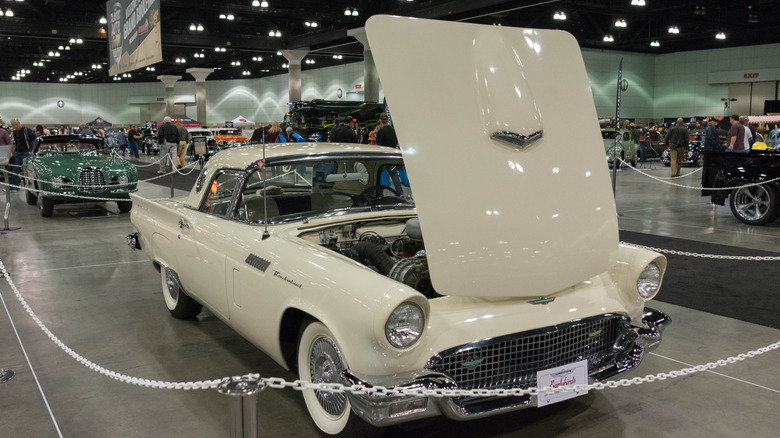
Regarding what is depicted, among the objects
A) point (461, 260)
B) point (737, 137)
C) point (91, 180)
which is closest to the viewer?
point (461, 260)

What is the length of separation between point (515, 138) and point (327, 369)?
156 cm

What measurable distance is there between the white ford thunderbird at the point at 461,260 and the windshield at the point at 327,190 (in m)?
0.16

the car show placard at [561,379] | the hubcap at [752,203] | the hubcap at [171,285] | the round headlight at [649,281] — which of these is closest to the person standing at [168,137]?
the hubcap at [171,285]

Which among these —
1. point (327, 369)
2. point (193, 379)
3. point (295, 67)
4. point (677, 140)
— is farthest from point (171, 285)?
point (295, 67)

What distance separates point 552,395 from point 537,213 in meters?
0.94

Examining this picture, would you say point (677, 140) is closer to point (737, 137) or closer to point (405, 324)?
point (737, 137)

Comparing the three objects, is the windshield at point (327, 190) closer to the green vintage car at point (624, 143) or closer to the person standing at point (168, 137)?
the person standing at point (168, 137)

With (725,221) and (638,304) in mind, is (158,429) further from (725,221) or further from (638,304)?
(725,221)

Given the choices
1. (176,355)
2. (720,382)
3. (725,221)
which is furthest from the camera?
(725,221)

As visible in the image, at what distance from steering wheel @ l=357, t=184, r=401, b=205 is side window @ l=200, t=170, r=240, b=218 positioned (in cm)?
90

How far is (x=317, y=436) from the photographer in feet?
10.4

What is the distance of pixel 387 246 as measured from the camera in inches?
157

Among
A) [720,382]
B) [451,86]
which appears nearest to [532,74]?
[451,86]

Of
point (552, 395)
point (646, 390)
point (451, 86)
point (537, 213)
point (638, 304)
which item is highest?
point (451, 86)
